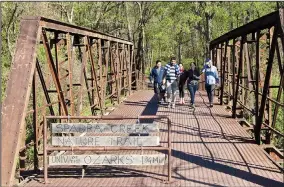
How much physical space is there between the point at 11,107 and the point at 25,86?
15.4 inches

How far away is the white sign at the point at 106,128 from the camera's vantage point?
6707 millimetres

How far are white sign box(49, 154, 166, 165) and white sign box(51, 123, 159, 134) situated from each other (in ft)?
1.36

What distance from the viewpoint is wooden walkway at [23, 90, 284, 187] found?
264 inches

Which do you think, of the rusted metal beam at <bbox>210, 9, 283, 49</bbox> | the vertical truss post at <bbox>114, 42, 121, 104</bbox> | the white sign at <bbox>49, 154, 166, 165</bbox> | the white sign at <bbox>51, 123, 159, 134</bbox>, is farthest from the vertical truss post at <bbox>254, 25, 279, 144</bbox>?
the vertical truss post at <bbox>114, 42, 121, 104</bbox>

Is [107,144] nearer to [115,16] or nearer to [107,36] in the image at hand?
[107,36]

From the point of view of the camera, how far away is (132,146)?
6.67 m

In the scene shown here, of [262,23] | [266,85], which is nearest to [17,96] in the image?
[266,85]

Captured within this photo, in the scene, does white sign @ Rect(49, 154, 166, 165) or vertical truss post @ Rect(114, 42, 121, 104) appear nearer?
white sign @ Rect(49, 154, 166, 165)

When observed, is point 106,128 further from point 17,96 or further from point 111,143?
point 17,96

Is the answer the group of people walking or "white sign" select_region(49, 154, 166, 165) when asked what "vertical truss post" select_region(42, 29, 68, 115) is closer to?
"white sign" select_region(49, 154, 166, 165)

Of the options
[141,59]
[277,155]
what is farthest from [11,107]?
[141,59]

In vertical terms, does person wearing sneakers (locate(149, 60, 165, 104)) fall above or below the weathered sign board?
above

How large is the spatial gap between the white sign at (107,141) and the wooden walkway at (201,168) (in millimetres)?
614

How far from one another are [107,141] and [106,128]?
22 centimetres
